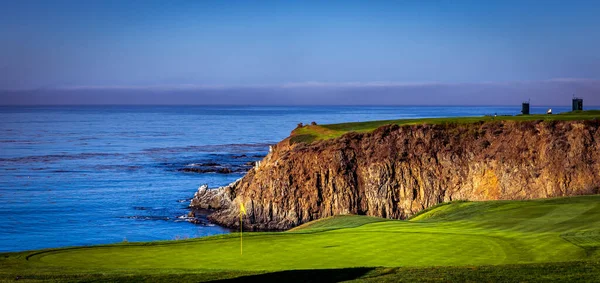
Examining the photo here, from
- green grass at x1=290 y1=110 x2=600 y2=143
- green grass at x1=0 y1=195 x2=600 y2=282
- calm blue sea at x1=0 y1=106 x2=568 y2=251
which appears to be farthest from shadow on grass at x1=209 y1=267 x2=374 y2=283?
green grass at x1=290 y1=110 x2=600 y2=143

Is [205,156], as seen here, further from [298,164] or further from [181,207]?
[298,164]

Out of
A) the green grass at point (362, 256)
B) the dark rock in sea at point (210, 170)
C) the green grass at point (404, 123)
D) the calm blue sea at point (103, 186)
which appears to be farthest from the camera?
the dark rock in sea at point (210, 170)

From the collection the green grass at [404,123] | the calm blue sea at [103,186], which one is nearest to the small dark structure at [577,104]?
the green grass at [404,123]

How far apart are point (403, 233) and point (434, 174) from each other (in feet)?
67.1

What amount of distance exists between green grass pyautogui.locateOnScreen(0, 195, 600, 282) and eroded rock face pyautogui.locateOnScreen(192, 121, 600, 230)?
1472 cm

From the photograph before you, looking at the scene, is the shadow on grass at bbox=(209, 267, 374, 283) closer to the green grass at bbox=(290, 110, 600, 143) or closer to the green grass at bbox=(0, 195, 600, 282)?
the green grass at bbox=(0, 195, 600, 282)

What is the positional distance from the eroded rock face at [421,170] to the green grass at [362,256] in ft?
48.3

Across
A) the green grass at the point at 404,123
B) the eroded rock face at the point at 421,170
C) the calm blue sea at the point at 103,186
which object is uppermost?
the green grass at the point at 404,123

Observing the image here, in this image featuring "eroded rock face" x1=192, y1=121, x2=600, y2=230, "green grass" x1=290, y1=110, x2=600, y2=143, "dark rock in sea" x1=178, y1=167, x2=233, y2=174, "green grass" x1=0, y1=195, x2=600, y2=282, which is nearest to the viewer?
"green grass" x1=0, y1=195, x2=600, y2=282

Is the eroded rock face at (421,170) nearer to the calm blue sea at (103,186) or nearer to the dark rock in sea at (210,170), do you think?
the calm blue sea at (103,186)

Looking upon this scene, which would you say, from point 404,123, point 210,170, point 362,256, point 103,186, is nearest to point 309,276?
point 362,256

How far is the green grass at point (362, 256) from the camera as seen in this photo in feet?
48.4

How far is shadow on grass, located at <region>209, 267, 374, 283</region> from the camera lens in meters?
14.5

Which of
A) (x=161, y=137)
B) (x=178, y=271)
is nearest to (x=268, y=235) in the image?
(x=178, y=271)
